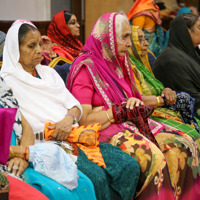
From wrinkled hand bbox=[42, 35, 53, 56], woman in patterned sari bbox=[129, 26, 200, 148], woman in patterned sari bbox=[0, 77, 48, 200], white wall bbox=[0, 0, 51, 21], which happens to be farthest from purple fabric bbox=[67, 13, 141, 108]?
white wall bbox=[0, 0, 51, 21]

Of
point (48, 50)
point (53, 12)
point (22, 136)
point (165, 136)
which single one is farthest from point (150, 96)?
point (53, 12)

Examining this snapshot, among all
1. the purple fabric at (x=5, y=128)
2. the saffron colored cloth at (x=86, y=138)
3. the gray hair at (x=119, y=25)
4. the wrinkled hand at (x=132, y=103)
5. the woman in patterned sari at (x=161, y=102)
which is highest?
the gray hair at (x=119, y=25)

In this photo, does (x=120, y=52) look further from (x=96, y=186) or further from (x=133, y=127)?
(x=96, y=186)

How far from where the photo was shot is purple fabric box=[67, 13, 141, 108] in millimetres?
3351

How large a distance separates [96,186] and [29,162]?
16.4 inches

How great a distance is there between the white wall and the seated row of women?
2202 mm

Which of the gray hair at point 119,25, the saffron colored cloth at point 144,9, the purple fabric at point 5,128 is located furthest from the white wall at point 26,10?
the purple fabric at point 5,128

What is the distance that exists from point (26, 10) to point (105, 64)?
7.88ft

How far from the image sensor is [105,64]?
11.4 feet

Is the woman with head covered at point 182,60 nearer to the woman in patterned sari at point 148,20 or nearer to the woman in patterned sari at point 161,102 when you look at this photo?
the woman in patterned sari at point 161,102

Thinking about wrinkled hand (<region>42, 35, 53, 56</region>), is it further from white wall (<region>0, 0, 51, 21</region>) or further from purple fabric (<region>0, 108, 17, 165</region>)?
purple fabric (<region>0, 108, 17, 165</region>)

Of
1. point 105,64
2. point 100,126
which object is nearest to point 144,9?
point 105,64

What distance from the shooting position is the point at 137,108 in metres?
3.27

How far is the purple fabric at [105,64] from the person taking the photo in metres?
3.35
